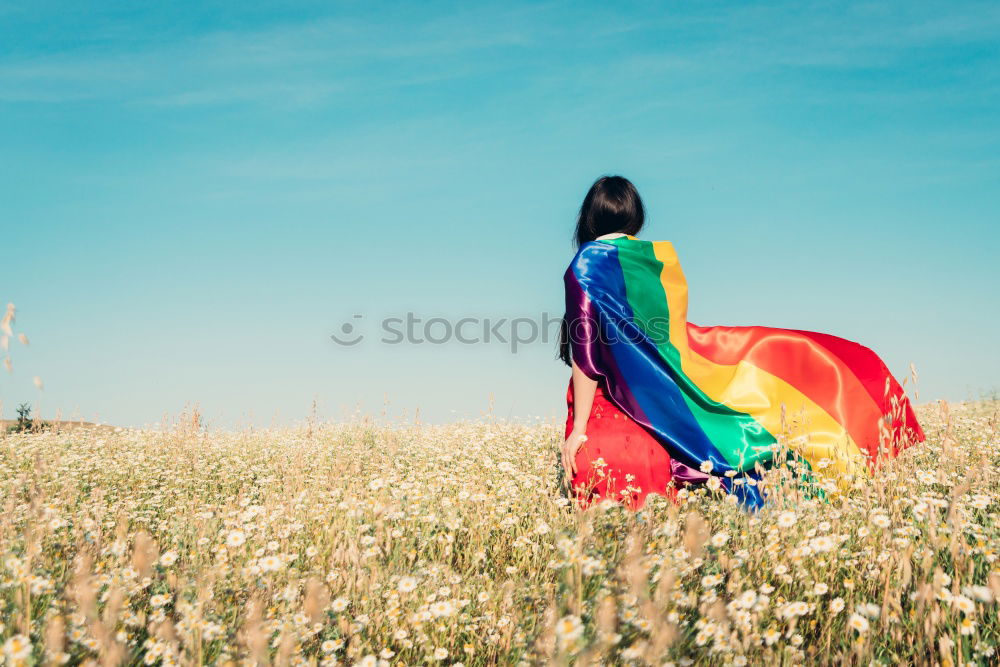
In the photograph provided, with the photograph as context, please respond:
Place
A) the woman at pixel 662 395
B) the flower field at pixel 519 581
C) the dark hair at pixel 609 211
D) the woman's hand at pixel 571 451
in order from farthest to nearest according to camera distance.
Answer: the dark hair at pixel 609 211 < the woman at pixel 662 395 < the woman's hand at pixel 571 451 < the flower field at pixel 519 581

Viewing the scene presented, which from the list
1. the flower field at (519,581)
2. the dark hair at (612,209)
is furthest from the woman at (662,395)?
the flower field at (519,581)

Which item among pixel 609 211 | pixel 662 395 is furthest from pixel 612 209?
pixel 662 395

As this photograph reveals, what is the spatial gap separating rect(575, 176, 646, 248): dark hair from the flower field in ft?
6.16

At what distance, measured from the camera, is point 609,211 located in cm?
495

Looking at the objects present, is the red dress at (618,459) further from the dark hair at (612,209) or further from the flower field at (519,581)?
the dark hair at (612,209)

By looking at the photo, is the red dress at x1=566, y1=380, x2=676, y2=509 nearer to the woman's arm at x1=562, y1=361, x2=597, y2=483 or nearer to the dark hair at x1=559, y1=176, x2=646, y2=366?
the woman's arm at x1=562, y1=361, x2=597, y2=483

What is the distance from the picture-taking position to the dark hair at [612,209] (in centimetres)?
495

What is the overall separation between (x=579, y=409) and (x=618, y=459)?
436 millimetres

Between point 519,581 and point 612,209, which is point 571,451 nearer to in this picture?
point 519,581

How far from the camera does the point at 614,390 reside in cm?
472

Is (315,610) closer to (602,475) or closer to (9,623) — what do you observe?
(9,623)

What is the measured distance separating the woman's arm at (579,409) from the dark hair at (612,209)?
1090 mm

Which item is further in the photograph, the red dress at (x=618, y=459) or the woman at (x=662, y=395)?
the woman at (x=662, y=395)

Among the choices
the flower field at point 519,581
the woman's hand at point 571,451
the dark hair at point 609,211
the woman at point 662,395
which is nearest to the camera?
the flower field at point 519,581
